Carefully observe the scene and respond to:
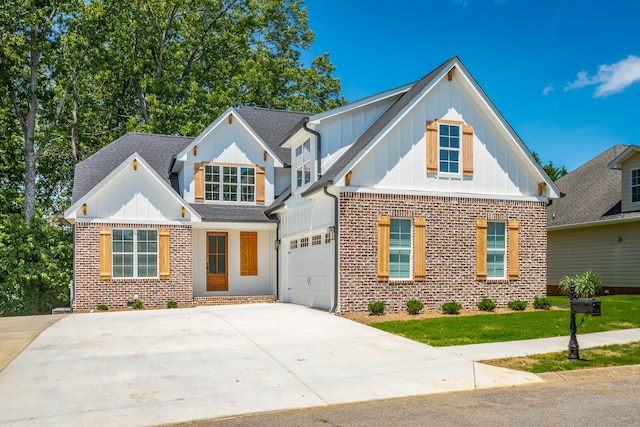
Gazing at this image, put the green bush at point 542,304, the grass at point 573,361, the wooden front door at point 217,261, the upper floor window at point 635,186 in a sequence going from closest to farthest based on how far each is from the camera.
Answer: the grass at point 573,361
the green bush at point 542,304
the wooden front door at point 217,261
the upper floor window at point 635,186

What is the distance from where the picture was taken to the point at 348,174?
16719 millimetres

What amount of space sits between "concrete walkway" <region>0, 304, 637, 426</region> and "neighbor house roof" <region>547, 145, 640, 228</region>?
48.6ft

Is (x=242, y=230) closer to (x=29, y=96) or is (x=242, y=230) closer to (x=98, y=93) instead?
(x=29, y=96)

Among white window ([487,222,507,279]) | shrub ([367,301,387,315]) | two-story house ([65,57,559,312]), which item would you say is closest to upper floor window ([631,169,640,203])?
two-story house ([65,57,559,312])

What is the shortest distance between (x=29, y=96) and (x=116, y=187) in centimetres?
1333

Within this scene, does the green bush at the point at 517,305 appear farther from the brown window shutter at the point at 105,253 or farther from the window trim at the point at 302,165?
the brown window shutter at the point at 105,253

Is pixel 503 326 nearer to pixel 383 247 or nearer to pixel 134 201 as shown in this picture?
pixel 383 247

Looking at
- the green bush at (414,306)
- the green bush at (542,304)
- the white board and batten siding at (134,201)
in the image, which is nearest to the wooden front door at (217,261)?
the white board and batten siding at (134,201)

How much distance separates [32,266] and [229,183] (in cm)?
1085

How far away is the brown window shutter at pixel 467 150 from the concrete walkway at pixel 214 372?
660 centimetres

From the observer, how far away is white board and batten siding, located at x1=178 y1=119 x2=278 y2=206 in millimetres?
22875

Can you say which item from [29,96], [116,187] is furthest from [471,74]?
[29,96]

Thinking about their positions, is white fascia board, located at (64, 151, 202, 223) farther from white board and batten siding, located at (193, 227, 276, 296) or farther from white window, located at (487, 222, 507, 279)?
white window, located at (487, 222, 507, 279)

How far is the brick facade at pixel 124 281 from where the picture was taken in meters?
19.8
